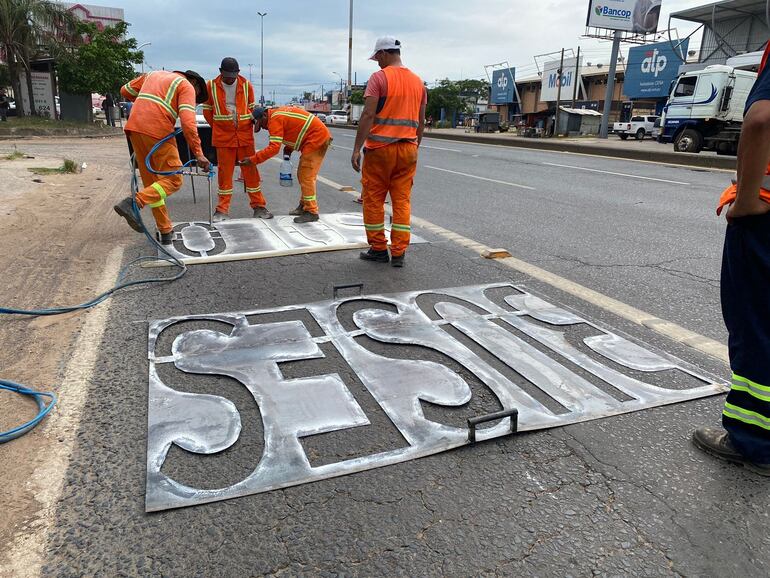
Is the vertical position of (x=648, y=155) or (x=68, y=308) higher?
(x=648, y=155)

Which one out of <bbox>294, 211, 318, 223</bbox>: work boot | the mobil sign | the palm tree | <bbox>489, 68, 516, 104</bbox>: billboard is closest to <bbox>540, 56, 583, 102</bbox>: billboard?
<bbox>489, 68, 516, 104</bbox>: billboard

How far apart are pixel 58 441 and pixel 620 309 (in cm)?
336

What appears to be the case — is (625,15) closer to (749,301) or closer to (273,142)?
(273,142)

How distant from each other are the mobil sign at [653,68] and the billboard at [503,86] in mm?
19746

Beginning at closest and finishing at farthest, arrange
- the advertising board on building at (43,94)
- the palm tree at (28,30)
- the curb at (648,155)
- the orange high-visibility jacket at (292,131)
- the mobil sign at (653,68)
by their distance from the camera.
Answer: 1. the orange high-visibility jacket at (292,131)
2. the curb at (648,155)
3. the palm tree at (28,30)
4. the advertising board on building at (43,94)
5. the mobil sign at (653,68)

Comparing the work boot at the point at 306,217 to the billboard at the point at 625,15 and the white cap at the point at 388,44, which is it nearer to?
the white cap at the point at 388,44

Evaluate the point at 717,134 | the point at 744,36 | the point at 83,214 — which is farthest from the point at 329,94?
the point at 83,214

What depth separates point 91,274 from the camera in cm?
465

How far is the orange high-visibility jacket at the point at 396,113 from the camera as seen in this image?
4.71 meters

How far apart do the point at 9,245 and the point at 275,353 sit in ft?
12.6

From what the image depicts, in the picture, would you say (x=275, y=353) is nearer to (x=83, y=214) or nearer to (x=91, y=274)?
(x=91, y=274)

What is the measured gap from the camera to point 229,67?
618 centimetres

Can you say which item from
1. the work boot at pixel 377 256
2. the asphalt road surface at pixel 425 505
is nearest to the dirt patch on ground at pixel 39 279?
the asphalt road surface at pixel 425 505

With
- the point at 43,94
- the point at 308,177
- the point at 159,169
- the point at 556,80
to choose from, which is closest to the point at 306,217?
the point at 308,177
